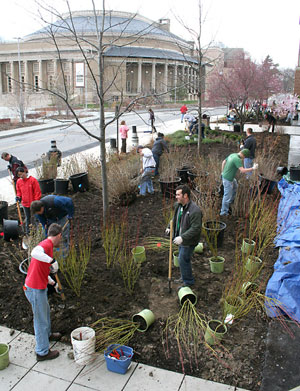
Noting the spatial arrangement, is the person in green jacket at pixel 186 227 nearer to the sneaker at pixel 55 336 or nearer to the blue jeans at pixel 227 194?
the sneaker at pixel 55 336

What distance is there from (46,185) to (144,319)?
22.3ft

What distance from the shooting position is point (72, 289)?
533 centimetres

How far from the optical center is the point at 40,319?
13.6 feet

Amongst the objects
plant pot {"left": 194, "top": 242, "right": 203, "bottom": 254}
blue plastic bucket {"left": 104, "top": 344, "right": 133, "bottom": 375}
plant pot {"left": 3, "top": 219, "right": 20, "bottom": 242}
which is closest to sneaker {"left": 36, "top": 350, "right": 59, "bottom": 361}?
blue plastic bucket {"left": 104, "top": 344, "right": 133, "bottom": 375}

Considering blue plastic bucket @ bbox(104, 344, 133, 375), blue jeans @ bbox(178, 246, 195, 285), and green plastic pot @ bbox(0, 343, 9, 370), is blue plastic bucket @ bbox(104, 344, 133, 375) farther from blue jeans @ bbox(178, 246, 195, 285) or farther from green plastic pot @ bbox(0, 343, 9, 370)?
blue jeans @ bbox(178, 246, 195, 285)

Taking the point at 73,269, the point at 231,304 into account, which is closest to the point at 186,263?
the point at 231,304

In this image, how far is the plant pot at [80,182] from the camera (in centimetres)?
1007

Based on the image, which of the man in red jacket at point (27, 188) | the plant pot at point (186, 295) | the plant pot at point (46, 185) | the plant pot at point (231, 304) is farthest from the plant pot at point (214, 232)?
the plant pot at point (46, 185)

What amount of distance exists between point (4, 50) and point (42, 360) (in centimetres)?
8795

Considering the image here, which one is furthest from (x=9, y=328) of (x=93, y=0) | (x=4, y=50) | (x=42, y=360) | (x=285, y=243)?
(x=4, y=50)

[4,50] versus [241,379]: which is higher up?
[4,50]

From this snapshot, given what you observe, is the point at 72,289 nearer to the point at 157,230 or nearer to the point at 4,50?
the point at 157,230

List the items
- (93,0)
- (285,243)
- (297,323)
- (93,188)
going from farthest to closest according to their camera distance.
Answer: (93,188) < (93,0) < (285,243) < (297,323)

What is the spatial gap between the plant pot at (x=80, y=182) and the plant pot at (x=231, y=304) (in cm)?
639
